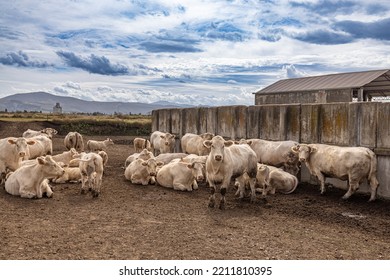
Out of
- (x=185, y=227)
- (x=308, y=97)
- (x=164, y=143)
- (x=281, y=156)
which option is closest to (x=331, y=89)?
→ (x=308, y=97)

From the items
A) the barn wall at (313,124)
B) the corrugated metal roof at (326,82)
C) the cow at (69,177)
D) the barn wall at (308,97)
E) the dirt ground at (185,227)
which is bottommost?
the dirt ground at (185,227)

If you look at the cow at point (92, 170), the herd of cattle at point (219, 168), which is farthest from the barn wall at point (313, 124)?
the cow at point (92, 170)

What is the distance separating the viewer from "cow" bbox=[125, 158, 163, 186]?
14.3 metres

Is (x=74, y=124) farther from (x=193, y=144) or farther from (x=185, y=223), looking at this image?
(x=185, y=223)

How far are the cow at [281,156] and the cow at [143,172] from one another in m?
4.03

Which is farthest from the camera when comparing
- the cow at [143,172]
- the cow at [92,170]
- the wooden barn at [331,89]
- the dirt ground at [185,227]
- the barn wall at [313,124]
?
the wooden barn at [331,89]

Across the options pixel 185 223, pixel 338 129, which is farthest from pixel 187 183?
pixel 338 129

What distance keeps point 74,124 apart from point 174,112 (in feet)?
77.7

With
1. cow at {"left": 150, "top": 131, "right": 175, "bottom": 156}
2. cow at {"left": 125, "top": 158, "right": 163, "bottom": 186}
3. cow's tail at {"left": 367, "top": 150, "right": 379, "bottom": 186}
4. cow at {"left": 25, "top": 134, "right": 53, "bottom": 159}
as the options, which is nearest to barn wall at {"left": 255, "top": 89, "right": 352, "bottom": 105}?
cow at {"left": 150, "top": 131, "right": 175, "bottom": 156}

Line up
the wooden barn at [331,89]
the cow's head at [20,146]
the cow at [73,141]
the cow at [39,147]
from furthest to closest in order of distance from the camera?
the wooden barn at [331,89] < the cow at [73,141] < the cow at [39,147] < the cow's head at [20,146]

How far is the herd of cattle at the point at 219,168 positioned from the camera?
1162 cm

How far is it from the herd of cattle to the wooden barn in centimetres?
1715

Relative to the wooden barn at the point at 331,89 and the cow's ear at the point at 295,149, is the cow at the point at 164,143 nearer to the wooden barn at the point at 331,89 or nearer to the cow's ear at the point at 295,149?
the cow's ear at the point at 295,149

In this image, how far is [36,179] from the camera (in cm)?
1194
